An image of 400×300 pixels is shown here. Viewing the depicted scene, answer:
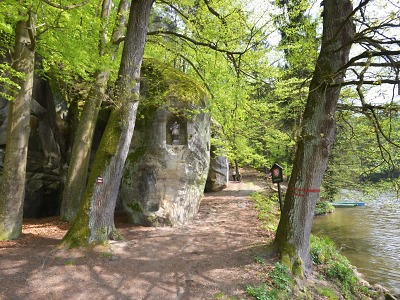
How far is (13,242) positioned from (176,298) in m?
4.15

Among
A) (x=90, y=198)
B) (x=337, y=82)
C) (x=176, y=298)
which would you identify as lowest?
(x=176, y=298)

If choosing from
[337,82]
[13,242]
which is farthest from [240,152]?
[13,242]

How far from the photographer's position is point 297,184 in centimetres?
561

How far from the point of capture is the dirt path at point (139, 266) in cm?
427

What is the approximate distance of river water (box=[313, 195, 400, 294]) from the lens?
867cm

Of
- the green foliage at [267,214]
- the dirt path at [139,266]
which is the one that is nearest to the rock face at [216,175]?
the green foliage at [267,214]

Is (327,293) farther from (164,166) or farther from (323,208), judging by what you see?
(323,208)

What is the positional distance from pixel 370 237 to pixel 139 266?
1117cm

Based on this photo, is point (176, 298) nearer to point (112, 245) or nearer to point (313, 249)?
point (112, 245)

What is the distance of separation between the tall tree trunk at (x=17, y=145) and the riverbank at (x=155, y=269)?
20.2 inches

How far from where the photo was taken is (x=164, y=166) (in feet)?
26.1

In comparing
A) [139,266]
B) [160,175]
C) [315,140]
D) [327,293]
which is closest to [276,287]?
[327,293]

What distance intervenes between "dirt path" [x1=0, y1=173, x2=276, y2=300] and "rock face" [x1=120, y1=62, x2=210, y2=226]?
0.57 meters

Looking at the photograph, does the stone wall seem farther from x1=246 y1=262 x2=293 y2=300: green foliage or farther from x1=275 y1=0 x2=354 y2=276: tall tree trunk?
x1=246 y1=262 x2=293 y2=300: green foliage
